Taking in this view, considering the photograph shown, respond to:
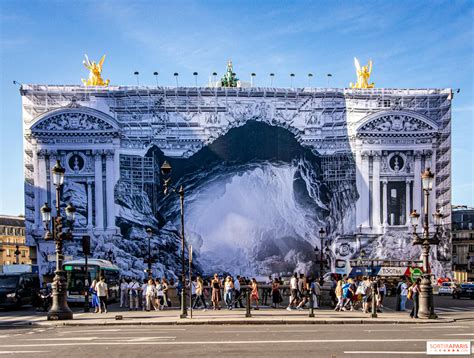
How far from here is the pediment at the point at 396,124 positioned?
63125 mm

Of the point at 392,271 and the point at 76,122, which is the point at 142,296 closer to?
the point at 392,271

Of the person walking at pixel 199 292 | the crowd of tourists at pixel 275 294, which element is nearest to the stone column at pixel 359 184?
the crowd of tourists at pixel 275 294

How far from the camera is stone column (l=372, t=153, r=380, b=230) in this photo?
6309 centimetres

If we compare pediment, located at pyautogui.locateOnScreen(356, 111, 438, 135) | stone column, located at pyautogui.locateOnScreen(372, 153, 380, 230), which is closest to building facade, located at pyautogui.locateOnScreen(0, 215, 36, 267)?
stone column, located at pyautogui.locateOnScreen(372, 153, 380, 230)

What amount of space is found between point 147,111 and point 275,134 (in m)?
11.6

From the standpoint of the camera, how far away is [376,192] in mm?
63312

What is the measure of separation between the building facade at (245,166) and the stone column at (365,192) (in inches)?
3.5

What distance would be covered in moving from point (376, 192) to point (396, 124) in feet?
20.8

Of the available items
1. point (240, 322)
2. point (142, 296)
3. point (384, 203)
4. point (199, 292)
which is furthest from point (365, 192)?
point (240, 322)

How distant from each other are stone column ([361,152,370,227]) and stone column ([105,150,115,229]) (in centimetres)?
2208

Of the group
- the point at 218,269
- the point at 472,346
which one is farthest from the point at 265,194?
the point at 472,346

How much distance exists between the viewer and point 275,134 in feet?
208

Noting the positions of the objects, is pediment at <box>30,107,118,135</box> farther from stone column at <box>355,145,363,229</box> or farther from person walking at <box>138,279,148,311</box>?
person walking at <box>138,279,148,311</box>

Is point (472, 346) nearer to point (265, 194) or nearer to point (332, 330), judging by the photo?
point (332, 330)
